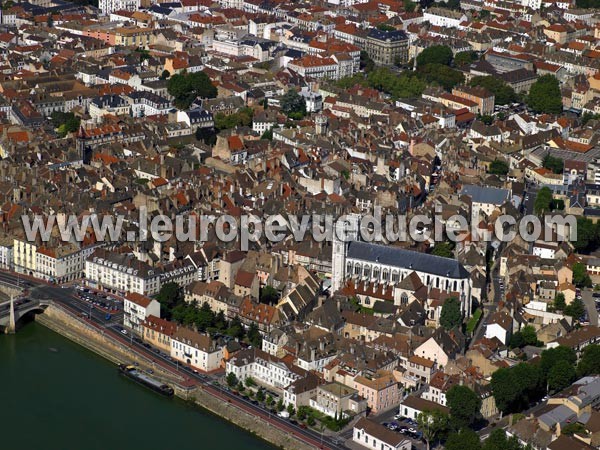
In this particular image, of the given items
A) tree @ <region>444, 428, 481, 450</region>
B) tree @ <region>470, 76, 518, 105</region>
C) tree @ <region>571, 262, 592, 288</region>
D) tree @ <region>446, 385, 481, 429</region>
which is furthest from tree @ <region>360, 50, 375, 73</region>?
tree @ <region>444, 428, 481, 450</region>

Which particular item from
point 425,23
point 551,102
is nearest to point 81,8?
point 425,23

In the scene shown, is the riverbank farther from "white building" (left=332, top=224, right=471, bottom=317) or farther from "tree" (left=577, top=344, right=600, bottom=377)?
"tree" (left=577, top=344, right=600, bottom=377)

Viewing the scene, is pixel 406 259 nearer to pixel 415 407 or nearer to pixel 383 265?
pixel 383 265

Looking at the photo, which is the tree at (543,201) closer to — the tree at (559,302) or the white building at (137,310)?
the tree at (559,302)

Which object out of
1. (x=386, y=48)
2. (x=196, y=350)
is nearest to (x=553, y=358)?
(x=196, y=350)

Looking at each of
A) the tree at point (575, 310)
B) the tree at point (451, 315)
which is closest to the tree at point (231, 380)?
the tree at point (451, 315)

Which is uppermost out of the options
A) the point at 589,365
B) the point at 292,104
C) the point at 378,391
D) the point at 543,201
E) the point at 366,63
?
the point at 589,365
